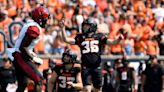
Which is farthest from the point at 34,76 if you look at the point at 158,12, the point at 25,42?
the point at 158,12

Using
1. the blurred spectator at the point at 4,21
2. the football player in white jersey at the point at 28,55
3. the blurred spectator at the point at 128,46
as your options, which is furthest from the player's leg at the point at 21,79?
the blurred spectator at the point at 128,46

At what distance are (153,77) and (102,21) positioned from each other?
3512 mm

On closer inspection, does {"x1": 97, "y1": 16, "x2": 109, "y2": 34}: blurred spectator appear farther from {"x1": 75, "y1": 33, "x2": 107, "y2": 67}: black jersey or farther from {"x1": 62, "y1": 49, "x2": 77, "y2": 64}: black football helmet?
{"x1": 62, "y1": 49, "x2": 77, "y2": 64}: black football helmet

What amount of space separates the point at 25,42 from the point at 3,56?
5702 mm

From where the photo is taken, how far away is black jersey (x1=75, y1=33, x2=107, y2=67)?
42.7 ft

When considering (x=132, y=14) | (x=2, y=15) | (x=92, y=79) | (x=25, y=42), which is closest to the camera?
(x=25, y=42)

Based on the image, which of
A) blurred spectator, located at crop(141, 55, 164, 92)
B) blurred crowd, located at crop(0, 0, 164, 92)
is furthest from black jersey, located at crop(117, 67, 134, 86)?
blurred spectator, located at crop(141, 55, 164, 92)

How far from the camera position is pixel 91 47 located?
13.0 meters

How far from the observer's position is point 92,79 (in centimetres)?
1316

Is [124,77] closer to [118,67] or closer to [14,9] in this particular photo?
[118,67]

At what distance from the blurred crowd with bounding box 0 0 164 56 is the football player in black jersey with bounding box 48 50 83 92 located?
5.28 m

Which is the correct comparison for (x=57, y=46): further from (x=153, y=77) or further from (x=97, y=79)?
(x=97, y=79)

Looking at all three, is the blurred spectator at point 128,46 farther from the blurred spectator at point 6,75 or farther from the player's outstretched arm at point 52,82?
the player's outstretched arm at point 52,82

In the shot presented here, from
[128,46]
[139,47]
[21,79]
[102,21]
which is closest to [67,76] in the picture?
[21,79]
